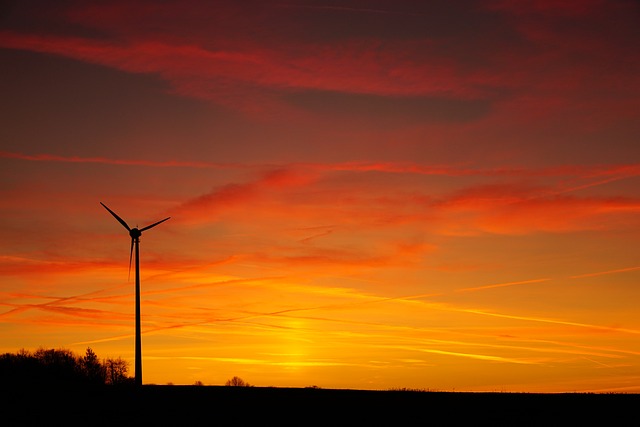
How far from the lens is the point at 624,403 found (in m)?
68.6

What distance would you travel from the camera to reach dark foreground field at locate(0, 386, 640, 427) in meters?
56.3

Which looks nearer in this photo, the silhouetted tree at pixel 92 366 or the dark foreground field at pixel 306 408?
the dark foreground field at pixel 306 408

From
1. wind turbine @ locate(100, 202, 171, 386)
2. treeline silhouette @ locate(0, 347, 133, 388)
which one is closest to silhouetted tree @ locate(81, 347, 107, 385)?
treeline silhouette @ locate(0, 347, 133, 388)

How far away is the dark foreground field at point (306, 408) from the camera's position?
56.3 meters

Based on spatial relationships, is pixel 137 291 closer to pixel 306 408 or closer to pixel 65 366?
pixel 306 408

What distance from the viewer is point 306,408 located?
2557 inches

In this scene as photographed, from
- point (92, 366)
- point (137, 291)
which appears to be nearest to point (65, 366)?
point (92, 366)

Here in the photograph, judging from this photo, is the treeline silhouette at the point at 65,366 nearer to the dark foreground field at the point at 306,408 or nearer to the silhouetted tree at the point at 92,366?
the silhouetted tree at the point at 92,366

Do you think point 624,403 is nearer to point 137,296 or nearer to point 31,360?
point 137,296

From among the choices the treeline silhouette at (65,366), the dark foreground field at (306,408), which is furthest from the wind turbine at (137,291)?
the treeline silhouette at (65,366)

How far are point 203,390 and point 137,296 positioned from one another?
12.6m

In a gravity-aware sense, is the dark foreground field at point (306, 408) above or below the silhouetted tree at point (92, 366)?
below

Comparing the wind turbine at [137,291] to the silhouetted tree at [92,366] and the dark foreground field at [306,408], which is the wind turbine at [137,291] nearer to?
the dark foreground field at [306,408]

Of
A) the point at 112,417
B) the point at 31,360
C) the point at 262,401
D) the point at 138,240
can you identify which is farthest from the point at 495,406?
the point at 31,360
